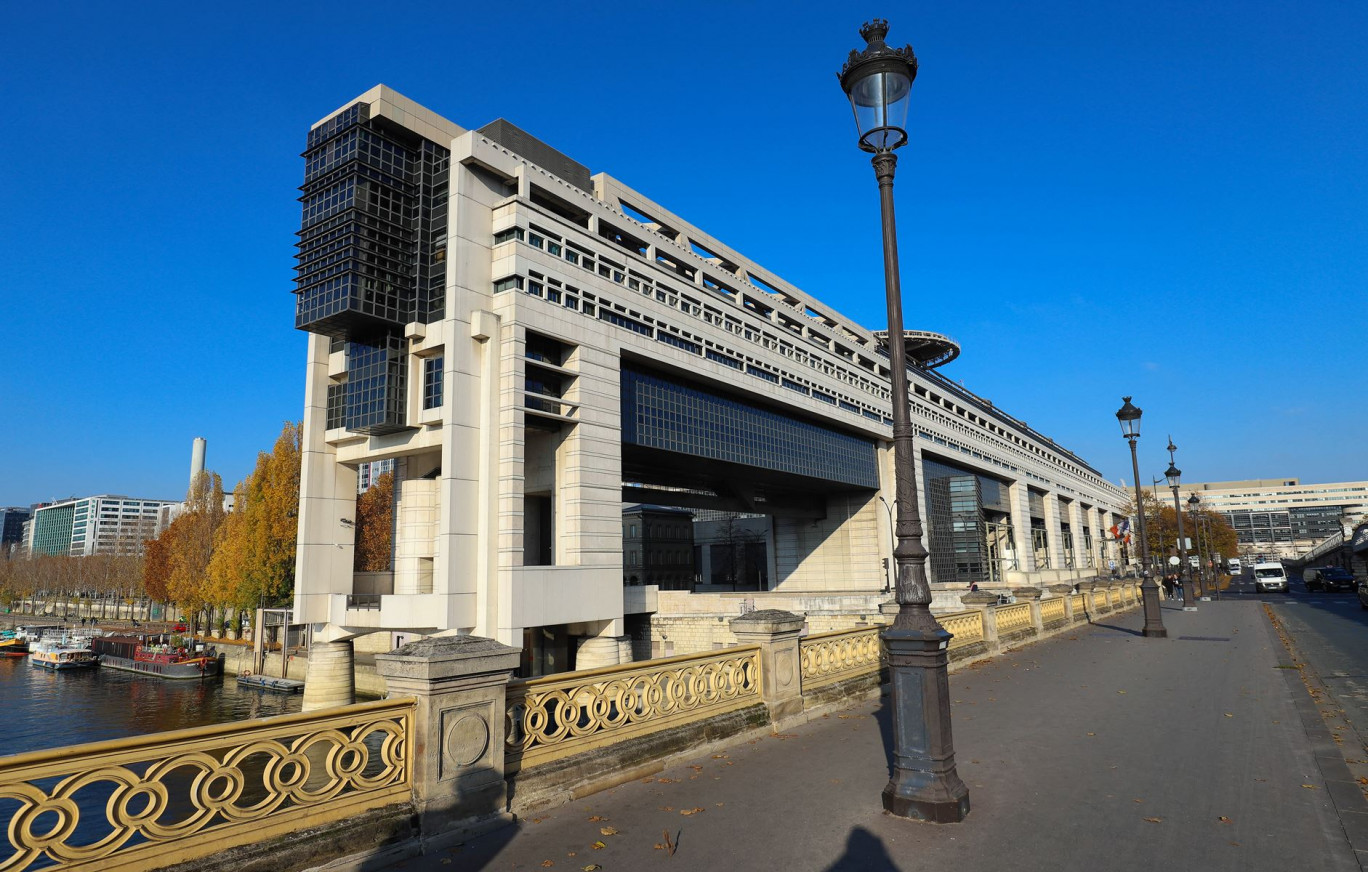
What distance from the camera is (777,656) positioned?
403 inches

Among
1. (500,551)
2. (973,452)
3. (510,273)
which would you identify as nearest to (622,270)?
(510,273)

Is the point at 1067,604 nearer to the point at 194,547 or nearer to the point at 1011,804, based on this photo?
the point at 1011,804

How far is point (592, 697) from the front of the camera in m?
7.54

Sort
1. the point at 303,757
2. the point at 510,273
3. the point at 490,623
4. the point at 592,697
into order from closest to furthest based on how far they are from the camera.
→ the point at 303,757 → the point at 592,697 → the point at 490,623 → the point at 510,273

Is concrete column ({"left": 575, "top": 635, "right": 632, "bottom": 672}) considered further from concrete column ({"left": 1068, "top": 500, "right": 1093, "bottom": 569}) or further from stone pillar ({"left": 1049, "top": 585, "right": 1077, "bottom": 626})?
concrete column ({"left": 1068, "top": 500, "right": 1093, "bottom": 569})

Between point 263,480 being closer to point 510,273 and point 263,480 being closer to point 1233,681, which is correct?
point 510,273

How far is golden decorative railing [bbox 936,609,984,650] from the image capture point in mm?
17266

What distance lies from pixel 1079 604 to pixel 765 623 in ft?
80.8

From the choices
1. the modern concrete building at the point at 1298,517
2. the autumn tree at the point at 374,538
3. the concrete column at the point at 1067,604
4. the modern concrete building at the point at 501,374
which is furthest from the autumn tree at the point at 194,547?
the modern concrete building at the point at 1298,517

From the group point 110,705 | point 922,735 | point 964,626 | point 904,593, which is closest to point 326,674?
point 110,705

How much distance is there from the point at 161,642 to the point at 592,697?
68.3 metres

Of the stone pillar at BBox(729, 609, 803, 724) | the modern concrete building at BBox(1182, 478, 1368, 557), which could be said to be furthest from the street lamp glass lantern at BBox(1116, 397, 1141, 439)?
the modern concrete building at BBox(1182, 478, 1368, 557)

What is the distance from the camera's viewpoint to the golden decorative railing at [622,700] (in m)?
6.86

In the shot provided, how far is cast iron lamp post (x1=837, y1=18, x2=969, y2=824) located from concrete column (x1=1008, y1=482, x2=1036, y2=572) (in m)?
75.8
